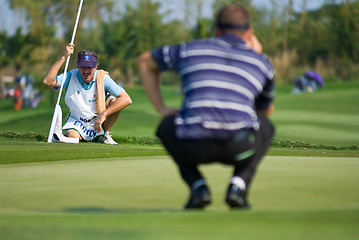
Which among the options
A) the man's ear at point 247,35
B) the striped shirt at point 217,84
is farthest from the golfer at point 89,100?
the striped shirt at point 217,84

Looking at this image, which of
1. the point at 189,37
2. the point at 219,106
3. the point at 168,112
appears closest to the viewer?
the point at 219,106

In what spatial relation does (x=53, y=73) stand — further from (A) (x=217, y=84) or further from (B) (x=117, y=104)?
(A) (x=217, y=84)

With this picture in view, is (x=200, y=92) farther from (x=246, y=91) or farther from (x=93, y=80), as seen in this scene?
(x=93, y=80)

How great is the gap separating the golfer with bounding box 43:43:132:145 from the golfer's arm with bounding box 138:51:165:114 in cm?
612

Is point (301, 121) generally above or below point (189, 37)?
above

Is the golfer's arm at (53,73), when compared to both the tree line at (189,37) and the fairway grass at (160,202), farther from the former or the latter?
the tree line at (189,37)

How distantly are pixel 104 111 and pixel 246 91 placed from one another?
652 cm

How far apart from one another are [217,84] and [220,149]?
388 mm

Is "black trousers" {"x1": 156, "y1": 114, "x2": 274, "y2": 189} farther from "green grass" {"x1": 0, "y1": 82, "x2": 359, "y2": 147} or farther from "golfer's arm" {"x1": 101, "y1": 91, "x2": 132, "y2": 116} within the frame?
"green grass" {"x1": 0, "y1": 82, "x2": 359, "y2": 147}

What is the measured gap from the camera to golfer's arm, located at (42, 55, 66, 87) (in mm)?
10742

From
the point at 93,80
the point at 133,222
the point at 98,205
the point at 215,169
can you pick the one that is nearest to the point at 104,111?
the point at 93,80

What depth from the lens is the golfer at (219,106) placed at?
14.6 feet

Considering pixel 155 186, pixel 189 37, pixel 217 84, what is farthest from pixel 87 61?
pixel 189 37

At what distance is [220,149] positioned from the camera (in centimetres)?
450
